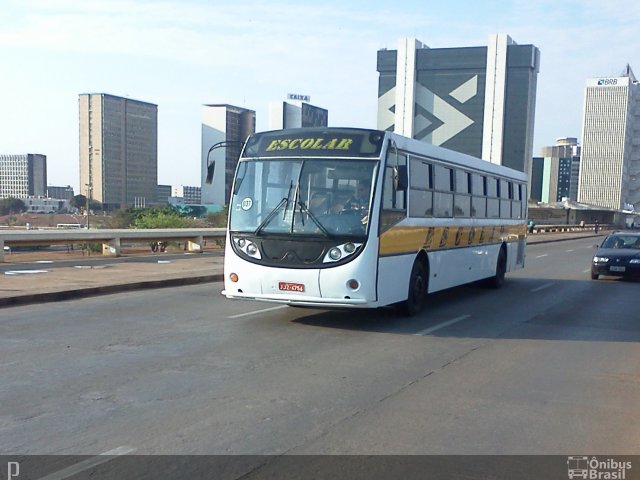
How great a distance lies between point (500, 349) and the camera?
8883 millimetres

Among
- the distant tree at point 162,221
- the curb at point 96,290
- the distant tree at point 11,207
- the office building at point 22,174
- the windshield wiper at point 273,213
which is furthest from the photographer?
the office building at point 22,174

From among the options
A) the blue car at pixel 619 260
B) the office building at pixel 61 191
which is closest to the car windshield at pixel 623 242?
the blue car at pixel 619 260

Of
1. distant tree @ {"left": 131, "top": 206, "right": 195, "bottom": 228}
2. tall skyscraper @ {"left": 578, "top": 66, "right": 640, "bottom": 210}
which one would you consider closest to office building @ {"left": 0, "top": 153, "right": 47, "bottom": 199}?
distant tree @ {"left": 131, "top": 206, "right": 195, "bottom": 228}

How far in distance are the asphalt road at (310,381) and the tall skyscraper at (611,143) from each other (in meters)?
174

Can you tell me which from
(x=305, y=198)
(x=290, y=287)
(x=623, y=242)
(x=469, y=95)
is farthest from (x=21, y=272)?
(x=469, y=95)

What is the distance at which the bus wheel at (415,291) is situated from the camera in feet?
36.2

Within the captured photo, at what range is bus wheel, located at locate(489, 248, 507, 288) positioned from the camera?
54.4 feet

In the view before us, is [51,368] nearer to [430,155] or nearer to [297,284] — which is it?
[297,284]

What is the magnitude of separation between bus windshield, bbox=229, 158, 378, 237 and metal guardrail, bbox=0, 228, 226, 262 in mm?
11721

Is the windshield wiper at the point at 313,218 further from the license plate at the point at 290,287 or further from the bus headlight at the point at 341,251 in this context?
the license plate at the point at 290,287

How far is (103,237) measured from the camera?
21734 millimetres
